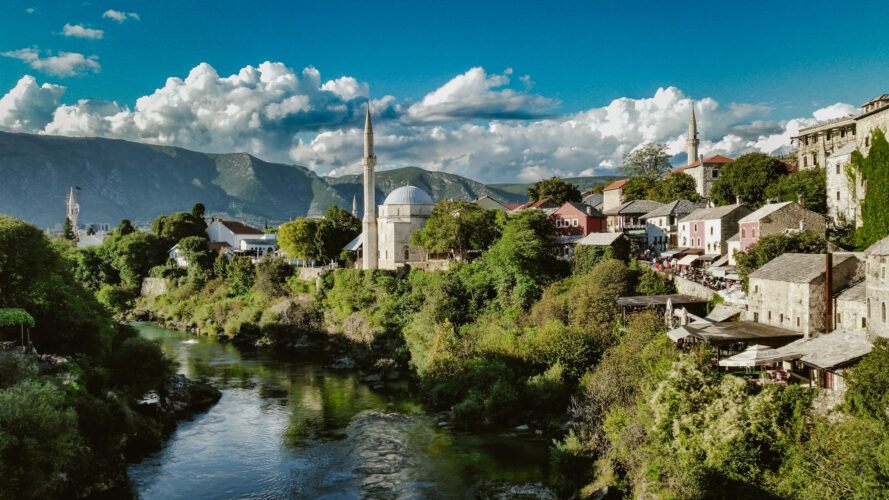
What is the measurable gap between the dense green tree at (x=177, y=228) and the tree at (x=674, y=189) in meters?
64.8

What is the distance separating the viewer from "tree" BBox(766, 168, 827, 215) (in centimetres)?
4206

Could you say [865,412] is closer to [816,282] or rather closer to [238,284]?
[816,282]

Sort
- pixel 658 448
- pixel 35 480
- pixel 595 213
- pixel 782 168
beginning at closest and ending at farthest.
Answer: pixel 35 480
pixel 658 448
pixel 782 168
pixel 595 213

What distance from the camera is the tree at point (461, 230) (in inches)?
2103

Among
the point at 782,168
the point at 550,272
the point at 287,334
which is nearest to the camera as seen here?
the point at 550,272

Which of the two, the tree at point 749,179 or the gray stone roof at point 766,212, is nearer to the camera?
the gray stone roof at point 766,212

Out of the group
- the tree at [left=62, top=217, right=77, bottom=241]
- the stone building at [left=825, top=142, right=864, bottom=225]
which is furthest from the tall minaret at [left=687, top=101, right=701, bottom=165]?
the tree at [left=62, top=217, right=77, bottom=241]

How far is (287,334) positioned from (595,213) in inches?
1204

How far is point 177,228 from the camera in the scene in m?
88.5

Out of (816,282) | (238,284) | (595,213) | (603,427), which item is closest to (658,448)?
(603,427)

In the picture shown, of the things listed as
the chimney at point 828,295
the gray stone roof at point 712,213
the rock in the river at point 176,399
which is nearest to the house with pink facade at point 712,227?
the gray stone roof at point 712,213

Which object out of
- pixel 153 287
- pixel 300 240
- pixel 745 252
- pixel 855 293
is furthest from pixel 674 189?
pixel 153 287

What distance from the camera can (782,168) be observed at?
1991 inches

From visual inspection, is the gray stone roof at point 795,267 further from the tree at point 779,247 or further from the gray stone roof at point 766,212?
the gray stone roof at point 766,212
